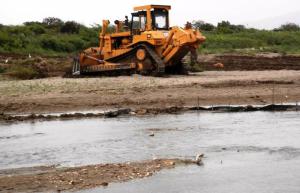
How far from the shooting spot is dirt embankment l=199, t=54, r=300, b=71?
3853 cm

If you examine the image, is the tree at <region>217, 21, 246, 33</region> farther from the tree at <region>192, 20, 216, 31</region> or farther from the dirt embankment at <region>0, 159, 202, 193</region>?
the dirt embankment at <region>0, 159, 202, 193</region>

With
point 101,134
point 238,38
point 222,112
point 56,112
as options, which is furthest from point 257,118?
point 238,38

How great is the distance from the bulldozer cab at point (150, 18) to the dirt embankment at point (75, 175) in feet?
61.4

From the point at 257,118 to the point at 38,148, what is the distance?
279 inches

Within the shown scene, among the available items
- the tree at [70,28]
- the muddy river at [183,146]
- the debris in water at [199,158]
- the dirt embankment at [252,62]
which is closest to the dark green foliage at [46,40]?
the tree at [70,28]

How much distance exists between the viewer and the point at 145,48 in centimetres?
3247

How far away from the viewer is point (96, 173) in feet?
44.3

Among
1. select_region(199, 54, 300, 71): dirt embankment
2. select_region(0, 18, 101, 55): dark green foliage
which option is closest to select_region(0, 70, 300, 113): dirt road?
select_region(199, 54, 300, 71): dirt embankment

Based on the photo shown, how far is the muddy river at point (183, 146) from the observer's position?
12.7 metres

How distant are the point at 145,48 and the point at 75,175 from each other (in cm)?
1945

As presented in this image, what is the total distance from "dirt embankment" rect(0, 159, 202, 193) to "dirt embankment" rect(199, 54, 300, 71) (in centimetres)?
2401

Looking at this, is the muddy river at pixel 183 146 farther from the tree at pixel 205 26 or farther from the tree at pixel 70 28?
the tree at pixel 205 26

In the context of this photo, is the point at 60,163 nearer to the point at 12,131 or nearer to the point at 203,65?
the point at 12,131

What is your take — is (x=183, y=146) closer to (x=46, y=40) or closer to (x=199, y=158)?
(x=199, y=158)
